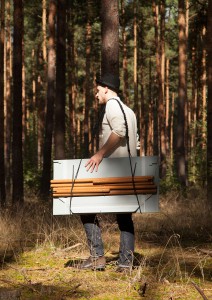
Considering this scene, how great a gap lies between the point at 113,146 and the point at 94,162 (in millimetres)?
258

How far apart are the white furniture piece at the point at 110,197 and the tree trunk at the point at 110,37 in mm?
3907

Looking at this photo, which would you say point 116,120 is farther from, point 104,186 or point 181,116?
point 181,116

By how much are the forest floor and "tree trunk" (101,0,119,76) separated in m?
2.64

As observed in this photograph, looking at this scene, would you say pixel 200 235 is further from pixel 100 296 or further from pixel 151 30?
pixel 151 30

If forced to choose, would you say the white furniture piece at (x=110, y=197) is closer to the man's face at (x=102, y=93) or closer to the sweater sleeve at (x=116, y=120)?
the sweater sleeve at (x=116, y=120)

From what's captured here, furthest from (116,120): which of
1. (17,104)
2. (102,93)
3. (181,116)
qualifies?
(181,116)

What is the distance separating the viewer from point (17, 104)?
44.8 ft

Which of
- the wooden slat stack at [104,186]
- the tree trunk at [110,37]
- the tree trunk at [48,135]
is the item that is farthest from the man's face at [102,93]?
the tree trunk at [48,135]

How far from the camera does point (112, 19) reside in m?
9.12

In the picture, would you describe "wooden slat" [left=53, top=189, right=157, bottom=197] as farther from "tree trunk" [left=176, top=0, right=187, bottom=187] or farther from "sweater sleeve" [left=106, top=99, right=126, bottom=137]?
"tree trunk" [left=176, top=0, right=187, bottom=187]

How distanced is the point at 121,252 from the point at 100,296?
1.04 meters

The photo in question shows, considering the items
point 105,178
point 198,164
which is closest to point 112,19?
point 105,178

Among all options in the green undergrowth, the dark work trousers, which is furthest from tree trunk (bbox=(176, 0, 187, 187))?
the dark work trousers

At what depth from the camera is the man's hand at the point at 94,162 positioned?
208 inches
